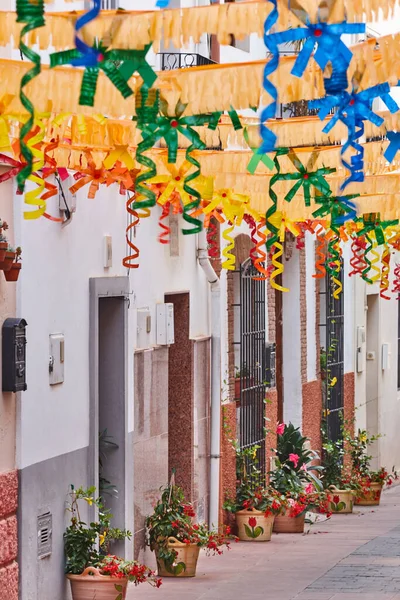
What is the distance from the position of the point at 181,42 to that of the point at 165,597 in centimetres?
733

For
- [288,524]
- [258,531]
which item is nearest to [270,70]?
[258,531]

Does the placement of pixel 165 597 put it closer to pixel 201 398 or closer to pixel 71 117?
pixel 201 398

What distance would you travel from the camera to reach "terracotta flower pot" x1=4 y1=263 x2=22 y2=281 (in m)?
9.31

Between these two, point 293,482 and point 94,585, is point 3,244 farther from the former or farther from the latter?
point 293,482

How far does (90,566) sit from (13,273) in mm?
2712

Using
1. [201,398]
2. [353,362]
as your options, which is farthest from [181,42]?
[353,362]

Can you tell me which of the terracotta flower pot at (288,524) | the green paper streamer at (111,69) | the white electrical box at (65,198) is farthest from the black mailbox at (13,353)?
the terracotta flower pot at (288,524)

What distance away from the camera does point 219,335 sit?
49.2 ft

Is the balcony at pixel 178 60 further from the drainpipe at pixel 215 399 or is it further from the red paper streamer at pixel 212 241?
the drainpipe at pixel 215 399

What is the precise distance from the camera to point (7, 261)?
9.27m

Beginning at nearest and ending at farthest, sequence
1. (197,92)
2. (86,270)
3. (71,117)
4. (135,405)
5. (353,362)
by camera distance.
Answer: (197,92) → (71,117) → (86,270) → (135,405) → (353,362)

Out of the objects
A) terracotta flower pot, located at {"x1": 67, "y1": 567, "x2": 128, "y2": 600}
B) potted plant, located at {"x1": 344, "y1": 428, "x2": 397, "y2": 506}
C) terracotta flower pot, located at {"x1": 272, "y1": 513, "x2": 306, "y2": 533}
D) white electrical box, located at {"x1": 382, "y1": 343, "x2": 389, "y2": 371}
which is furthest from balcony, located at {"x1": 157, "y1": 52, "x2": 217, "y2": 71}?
white electrical box, located at {"x1": 382, "y1": 343, "x2": 389, "y2": 371}

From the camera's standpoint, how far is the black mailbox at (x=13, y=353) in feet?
31.3

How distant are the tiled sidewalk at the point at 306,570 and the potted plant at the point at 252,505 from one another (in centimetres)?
17
